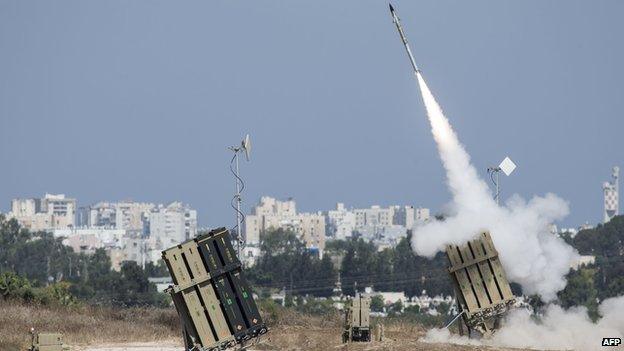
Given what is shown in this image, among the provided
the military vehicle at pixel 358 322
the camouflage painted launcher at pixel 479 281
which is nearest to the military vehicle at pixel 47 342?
the military vehicle at pixel 358 322

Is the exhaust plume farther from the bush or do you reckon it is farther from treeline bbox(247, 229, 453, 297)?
treeline bbox(247, 229, 453, 297)

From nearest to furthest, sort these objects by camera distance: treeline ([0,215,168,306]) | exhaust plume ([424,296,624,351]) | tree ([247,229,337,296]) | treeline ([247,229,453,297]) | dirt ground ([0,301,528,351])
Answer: dirt ground ([0,301,528,351]) → exhaust plume ([424,296,624,351]) → treeline ([0,215,168,306]) → treeline ([247,229,453,297]) → tree ([247,229,337,296])

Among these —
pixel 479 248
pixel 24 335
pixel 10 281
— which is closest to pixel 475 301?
pixel 479 248

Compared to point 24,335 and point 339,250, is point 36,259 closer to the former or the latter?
point 339,250

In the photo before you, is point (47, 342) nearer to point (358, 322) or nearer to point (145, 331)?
point (145, 331)

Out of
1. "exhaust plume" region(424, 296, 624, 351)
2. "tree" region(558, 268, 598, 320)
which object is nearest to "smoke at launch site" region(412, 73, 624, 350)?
"exhaust plume" region(424, 296, 624, 351)

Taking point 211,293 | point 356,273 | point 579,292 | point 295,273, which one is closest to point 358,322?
point 211,293

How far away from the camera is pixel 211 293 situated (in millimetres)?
33000

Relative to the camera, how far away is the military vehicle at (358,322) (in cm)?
4016

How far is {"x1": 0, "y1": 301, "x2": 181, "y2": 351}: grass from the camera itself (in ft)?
139

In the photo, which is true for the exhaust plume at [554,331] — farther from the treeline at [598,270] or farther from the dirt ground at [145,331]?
the treeline at [598,270]

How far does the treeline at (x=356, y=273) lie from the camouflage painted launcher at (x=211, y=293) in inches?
3452

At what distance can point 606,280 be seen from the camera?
356ft

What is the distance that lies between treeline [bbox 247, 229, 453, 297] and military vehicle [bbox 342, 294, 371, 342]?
264 ft
